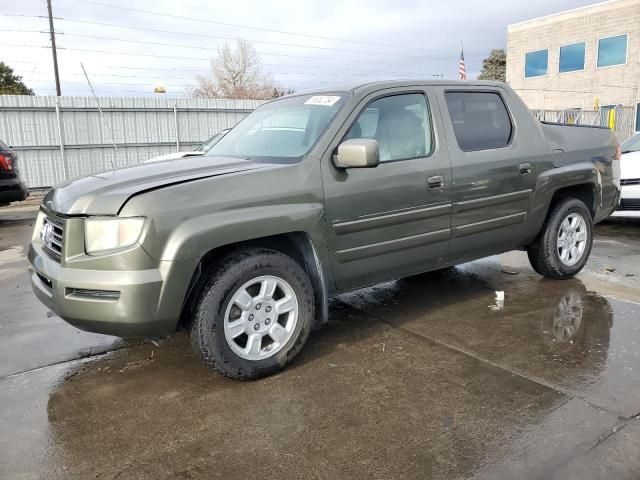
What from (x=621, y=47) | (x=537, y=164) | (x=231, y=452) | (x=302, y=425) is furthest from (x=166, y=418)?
(x=621, y=47)

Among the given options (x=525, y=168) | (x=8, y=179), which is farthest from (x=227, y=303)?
(x=8, y=179)

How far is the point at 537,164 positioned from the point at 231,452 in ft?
11.4

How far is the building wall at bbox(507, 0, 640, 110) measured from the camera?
91.7 feet

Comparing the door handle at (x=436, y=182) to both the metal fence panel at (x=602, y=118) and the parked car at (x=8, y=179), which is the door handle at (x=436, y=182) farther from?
the metal fence panel at (x=602, y=118)

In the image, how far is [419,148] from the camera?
13.3ft

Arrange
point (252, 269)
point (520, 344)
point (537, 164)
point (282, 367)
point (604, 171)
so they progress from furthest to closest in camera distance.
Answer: point (604, 171) → point (537, 164) → point (520, 344) → point (282, 367) → point (252, 269)

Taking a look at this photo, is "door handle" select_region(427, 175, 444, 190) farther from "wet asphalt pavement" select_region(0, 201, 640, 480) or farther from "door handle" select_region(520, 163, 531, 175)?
"wet asphalt pavement" select_region(0, 201, 640, 480)

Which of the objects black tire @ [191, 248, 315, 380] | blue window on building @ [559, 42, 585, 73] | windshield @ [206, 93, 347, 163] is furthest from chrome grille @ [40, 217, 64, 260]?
blue window on building @ [559, 42, 585, 73]

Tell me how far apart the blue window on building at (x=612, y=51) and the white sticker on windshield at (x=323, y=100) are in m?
29.8

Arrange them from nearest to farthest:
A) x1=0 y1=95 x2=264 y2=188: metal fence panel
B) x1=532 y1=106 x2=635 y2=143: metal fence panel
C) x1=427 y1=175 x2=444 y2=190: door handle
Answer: x1=427 y1=175 x2=444 y2=190: door handle → x1=0 y1=95 x2=264 y2=188: metal fence panel → x1=532 y1=106 x2=635 y2=143: metal fence panel

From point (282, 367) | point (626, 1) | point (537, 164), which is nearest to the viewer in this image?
point (282, 367)

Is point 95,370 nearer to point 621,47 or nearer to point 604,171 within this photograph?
point 604,171

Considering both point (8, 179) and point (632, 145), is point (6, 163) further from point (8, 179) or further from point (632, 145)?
point (632, 145)

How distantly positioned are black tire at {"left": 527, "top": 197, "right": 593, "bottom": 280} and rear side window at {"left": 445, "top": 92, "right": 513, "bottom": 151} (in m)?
0.97
